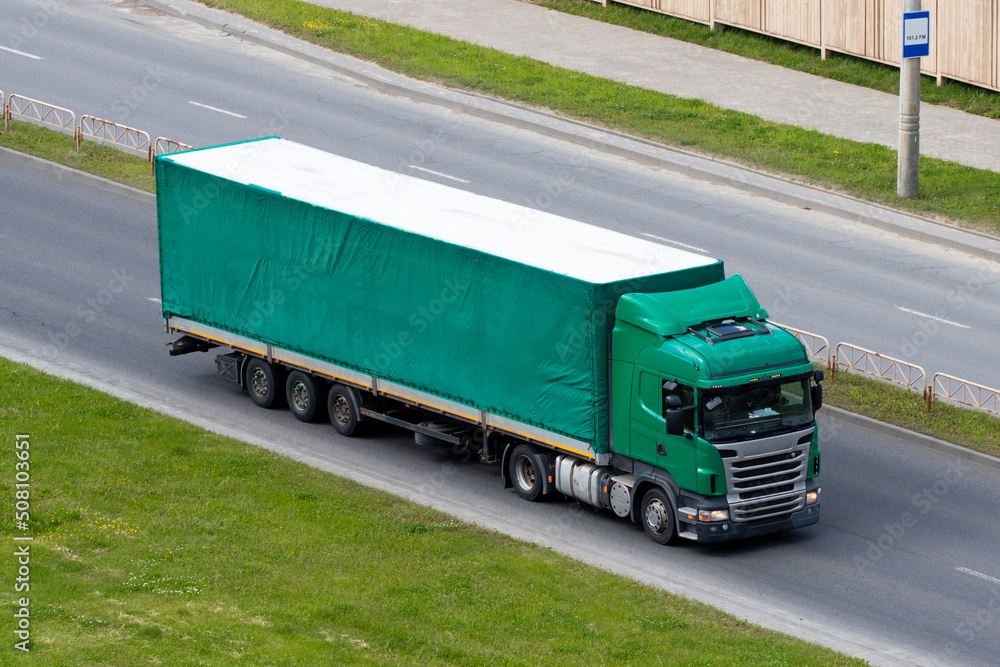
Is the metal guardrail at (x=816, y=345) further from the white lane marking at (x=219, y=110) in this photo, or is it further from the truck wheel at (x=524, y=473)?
the white lane marking at (x=219, y=110)

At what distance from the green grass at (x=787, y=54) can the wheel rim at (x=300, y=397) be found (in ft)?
70.1

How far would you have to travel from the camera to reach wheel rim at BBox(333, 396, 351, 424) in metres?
24.7

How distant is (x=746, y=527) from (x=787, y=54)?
2494cm

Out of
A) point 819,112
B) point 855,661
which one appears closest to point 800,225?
point 819,112

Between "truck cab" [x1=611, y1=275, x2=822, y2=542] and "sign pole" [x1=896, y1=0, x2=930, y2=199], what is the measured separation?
45.0 feet

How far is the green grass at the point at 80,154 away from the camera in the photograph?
34375mm

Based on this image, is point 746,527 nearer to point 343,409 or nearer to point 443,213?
point 443,213

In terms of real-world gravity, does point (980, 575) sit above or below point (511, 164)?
below

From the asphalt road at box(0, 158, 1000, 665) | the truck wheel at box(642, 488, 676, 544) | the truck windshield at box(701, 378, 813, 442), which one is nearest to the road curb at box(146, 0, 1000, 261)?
the asphalt road at box(0, 158, 1000, 665)

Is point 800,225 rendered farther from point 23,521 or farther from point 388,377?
point 23,521

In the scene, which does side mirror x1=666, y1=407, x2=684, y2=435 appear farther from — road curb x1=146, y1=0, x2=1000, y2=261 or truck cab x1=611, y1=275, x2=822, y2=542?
road curb x1=146, y1=0, x2=1000, y2=261

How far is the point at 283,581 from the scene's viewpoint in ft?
60.3

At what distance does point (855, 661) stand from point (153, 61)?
28.9 m

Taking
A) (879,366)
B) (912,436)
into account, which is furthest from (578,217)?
(912,436)
